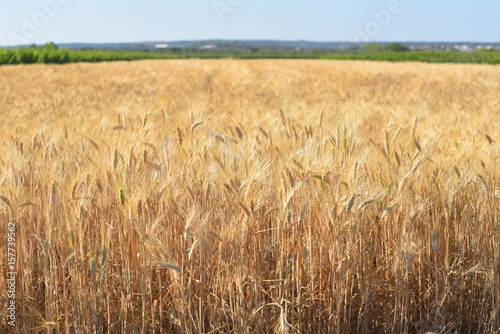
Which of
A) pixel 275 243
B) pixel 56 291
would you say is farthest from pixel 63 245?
pixel 275 243

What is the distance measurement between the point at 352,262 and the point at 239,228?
443 millimetres

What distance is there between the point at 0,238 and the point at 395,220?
1567 mm

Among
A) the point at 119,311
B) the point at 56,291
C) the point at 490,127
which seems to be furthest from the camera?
the point at 490,127

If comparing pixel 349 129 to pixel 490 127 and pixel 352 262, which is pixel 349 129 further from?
pixel 490 127

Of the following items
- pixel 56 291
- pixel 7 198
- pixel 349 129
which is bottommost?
pixel 56 291

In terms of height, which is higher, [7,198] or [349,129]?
[349,129]

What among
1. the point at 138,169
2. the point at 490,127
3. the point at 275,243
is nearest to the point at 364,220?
the point at 275,243

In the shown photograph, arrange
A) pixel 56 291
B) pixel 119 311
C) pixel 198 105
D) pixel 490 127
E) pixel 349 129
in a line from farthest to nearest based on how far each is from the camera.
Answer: pixel 490 127, pixel 198 105, pixel 349 129, pixel 119 311, pixel 56 291

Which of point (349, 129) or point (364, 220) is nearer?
point (364, 220)

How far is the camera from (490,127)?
11.1ft

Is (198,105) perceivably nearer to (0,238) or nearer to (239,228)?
(239,228)

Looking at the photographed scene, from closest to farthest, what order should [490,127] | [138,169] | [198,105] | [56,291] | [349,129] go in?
[56,291]
[138,169]
[349,129]
[198,105]
[490,127]

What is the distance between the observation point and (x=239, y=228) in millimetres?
1901

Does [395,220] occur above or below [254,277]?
above
